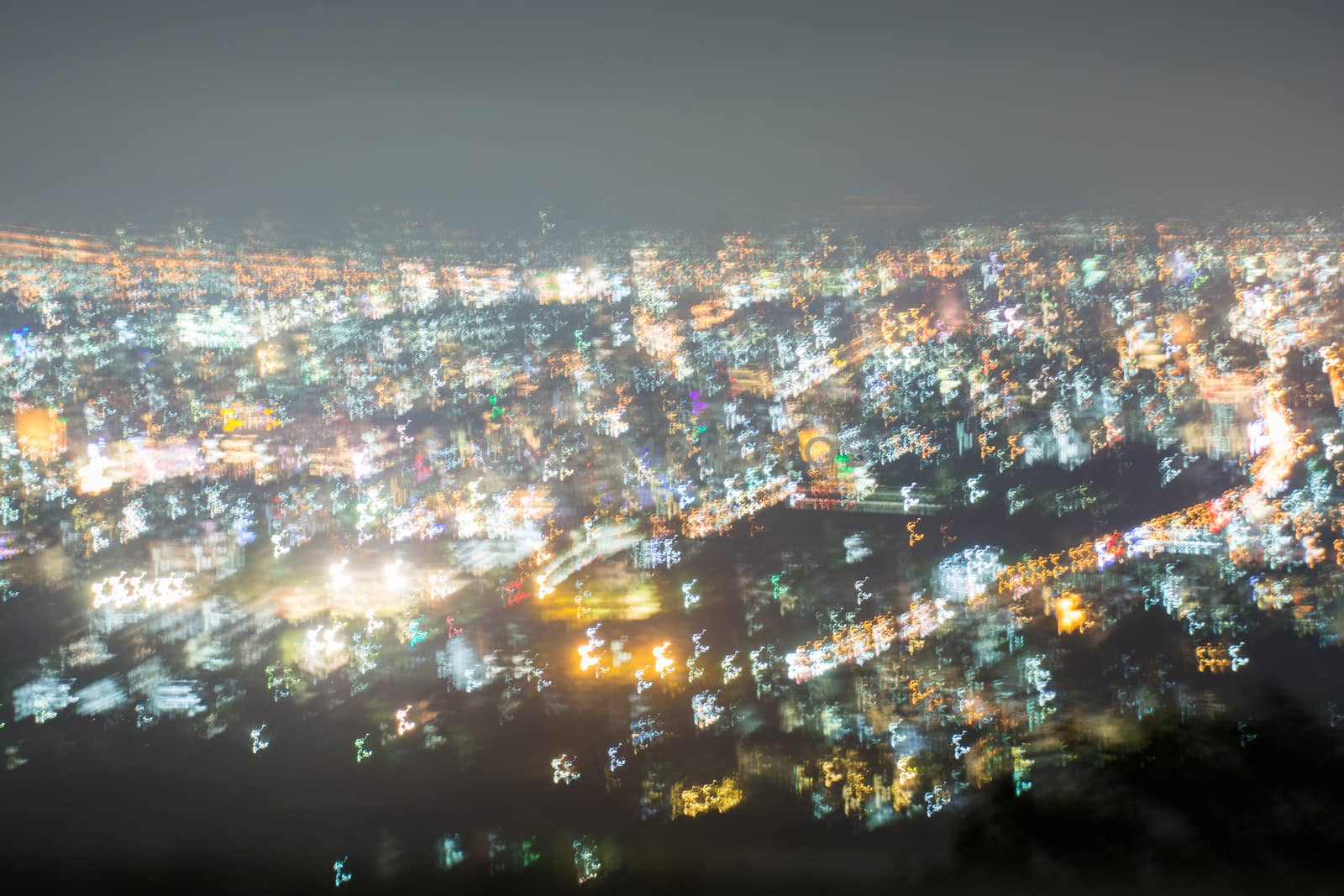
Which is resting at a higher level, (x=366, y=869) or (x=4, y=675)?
(x=4, y=675)

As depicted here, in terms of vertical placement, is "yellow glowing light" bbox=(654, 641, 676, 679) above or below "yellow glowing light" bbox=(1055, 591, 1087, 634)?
above

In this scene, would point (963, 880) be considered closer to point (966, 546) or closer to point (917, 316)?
point (966, 546)

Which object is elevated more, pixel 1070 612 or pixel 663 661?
pixel 663 661

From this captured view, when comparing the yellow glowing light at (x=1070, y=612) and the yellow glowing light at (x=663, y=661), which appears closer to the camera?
the yellow glowing light at (x=663, y=661)

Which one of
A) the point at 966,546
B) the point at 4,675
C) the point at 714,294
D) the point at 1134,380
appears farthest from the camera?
→ the point at 714,294

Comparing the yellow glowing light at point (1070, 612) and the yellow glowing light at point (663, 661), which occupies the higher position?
the yellow glowing light at point (663, 661)

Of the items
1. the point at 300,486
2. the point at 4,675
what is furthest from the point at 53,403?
the point at 4,675

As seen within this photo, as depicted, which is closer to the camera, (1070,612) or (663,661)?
(663,661)

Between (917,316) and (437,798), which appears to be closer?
(437,798)

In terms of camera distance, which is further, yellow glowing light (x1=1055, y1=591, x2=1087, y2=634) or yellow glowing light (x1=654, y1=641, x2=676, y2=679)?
yellow glowing light (x1=1055, y1=591, x2=1087, y2=634)

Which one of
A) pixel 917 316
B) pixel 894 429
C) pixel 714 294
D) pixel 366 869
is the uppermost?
pixel 714 294

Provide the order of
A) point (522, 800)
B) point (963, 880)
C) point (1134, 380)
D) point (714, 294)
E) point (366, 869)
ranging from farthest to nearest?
point (714, 294) < point (1134, 380) < point (522, 800) < point (366, 869) < point (963, 880)
